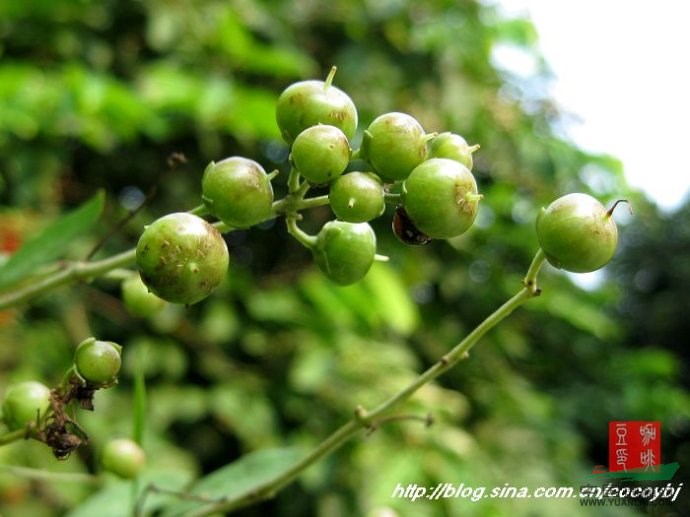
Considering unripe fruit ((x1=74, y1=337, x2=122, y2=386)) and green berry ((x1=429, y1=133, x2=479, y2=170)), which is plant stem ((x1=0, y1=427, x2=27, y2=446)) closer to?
unripe fruit ((x1=74, y1=337, x2=122, y2=386))

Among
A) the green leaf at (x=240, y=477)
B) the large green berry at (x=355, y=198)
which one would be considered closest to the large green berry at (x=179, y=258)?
the large green berry at (x=355, y=198)

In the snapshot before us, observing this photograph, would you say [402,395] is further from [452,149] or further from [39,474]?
[39,474]

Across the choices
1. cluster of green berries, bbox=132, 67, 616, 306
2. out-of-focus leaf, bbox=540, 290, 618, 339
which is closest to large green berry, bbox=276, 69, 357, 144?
cluster of green berries, bbox=132, 67, 616, 306

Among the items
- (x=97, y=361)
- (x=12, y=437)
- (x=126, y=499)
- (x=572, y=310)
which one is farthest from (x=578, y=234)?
(x=572, y=310)

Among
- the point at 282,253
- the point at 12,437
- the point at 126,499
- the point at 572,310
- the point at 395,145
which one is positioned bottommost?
the point at 12,437

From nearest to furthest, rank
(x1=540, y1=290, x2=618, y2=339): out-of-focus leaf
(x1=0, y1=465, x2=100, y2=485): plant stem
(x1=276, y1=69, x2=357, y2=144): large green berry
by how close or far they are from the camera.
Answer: (x1=276, y1=69, x2=357, y2=144): large green berry < (x1=0, y1=465, x2=100, y2=485): plant stem < (x1=540, y1=290, x2=618, y2=339): out-of-focus leaf

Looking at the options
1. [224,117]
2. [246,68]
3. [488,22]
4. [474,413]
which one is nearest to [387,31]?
[488,22]

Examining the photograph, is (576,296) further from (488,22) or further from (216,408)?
(216,408)
